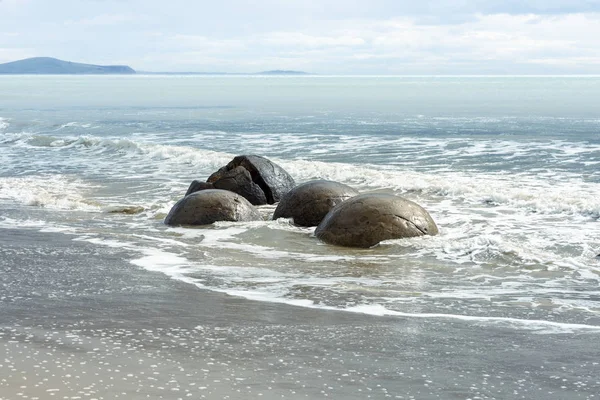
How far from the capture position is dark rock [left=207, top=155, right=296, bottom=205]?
1473 cm

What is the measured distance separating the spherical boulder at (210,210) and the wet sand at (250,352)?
14.6 ft

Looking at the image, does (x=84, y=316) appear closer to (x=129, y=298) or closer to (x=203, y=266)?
(x=129, y=298)

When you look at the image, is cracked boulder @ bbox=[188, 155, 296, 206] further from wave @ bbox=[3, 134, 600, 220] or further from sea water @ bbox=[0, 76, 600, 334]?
wave @ bbox=[3, 134, 600, 220]

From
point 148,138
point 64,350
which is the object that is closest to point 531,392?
point 64,350

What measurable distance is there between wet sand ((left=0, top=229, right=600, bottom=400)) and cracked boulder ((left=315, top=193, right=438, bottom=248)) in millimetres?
3269

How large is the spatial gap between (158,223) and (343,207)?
123 inches

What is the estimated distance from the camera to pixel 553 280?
8.75 meters

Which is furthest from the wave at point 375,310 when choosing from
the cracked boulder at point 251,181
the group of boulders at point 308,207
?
the cracked boulder at point 251,181

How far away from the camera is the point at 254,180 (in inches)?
590

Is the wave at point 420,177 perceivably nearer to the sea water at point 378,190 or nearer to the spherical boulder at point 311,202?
the sea water at point 378,190

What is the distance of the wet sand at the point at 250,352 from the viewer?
4.93 meters

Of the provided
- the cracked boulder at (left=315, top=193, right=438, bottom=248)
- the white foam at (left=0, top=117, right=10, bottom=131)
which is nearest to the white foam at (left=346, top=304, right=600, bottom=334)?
the cracked boulder at (left=315, top=193, right=438, bottom=248)

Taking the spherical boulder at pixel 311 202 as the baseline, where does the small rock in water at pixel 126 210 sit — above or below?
below

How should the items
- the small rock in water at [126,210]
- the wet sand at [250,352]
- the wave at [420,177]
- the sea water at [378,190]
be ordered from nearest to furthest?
the wet sand at [250,352]
the sea water at [378,190]
the small rock in water at [126,210]
the wave at [420,177]
